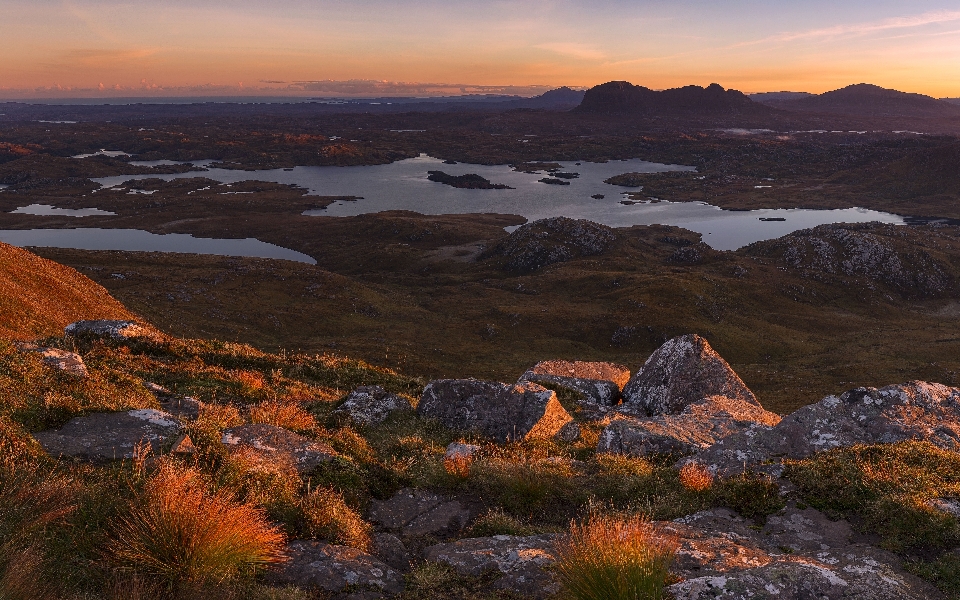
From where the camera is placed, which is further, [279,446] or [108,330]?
[108,330]

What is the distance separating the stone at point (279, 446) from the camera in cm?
1004

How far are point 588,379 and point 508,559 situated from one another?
20.9m

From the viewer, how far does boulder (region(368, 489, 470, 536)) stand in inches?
361

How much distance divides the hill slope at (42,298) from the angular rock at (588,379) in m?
25.5

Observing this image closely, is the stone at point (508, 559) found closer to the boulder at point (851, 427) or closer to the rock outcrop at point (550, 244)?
the boulder at point (851, 427)

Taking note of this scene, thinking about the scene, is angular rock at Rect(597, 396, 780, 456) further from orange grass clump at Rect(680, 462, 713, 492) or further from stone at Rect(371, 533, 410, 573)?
stone at Rect(371, 533, 410, 573)

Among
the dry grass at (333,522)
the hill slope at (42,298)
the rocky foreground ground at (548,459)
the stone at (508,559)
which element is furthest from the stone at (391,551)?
the hill slope at (42,298)

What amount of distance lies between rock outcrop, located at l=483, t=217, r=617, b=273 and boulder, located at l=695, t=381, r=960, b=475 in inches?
4655

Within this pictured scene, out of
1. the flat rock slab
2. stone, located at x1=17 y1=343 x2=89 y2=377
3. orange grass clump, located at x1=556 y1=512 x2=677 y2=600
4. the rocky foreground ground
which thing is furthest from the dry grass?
stone, located at x1=17 y1=343 x2=89 y2=377

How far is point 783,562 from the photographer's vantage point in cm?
666

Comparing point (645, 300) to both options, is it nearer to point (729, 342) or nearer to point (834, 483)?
point (729, 342)

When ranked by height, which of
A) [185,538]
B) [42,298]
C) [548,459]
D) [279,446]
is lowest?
[42,298]

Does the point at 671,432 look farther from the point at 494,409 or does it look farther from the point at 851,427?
the point at 494,409

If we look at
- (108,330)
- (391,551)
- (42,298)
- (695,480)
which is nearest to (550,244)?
(42,298)
